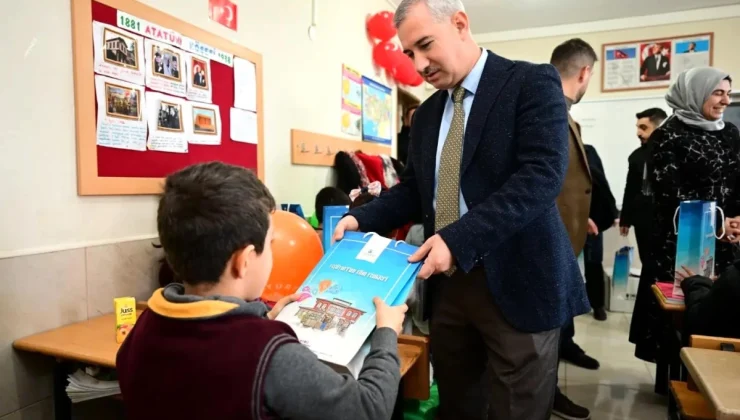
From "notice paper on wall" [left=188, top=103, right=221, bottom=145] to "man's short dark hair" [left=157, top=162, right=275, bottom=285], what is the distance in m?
1.22

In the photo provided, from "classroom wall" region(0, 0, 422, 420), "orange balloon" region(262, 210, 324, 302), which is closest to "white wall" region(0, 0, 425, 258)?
"classroom wall" region(0, 0, 422, 420)

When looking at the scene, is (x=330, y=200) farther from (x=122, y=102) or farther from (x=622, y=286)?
(x=622, y=286)

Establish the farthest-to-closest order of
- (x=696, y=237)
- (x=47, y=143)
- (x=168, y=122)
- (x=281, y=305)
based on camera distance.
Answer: (x=168, y=122), (x=696, y=237), (x=47, y=143), (x=281, y=305)

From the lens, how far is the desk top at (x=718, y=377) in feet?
2.92

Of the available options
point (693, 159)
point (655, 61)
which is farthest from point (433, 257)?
point (655, 61)

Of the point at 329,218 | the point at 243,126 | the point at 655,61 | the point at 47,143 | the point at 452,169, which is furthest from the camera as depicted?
the point at 655,61

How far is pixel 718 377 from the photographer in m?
1.03

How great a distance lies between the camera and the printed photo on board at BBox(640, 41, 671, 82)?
4672mm

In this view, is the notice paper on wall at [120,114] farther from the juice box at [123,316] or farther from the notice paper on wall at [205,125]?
the juice box at [123,316]

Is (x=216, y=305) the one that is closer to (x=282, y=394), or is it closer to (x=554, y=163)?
(x=282, y=394)

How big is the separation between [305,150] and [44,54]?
144 centimetres

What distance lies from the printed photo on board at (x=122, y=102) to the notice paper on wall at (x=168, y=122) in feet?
0.16

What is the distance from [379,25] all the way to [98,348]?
3010 mm

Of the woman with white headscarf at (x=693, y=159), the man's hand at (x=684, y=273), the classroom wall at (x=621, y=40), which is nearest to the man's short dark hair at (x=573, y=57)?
A: the woman with white headscarf at (x=693, y=159)
